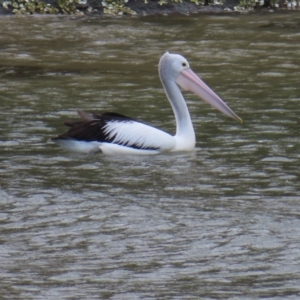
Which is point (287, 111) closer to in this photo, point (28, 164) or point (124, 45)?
point (28, 164)

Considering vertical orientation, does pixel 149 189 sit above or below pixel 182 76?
below

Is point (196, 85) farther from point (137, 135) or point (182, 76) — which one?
point (137, 135)

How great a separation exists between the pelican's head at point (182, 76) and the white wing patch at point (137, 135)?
80 centimetres

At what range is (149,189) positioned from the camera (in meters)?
6.97

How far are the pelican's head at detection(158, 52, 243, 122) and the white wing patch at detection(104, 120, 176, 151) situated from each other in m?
0.80

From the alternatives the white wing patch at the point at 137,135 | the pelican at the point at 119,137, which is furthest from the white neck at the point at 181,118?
the white wing patch at the point at 137,135

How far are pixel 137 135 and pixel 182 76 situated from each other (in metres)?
0.98

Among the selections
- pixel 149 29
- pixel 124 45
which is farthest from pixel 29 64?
pixel 149 29

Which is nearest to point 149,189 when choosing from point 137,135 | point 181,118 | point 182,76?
point 137,135

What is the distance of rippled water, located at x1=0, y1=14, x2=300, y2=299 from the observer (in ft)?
16.7

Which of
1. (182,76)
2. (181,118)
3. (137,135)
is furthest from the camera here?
(182,76)

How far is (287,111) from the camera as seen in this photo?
9672 millimetres

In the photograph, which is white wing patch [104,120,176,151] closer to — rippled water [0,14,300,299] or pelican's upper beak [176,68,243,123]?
A: rippled water [0,14,300,299]

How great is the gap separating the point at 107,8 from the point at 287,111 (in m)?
8.18
